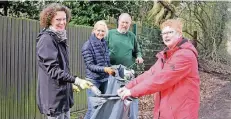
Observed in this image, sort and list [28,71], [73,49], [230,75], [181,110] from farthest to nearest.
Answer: [230,75] → [73,49] → [28,71] → [181,110]

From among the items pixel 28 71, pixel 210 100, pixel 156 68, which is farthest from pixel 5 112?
pixel 210 100

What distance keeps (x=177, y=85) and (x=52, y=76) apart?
128 centimetres

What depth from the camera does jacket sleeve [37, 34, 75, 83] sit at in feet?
13.3

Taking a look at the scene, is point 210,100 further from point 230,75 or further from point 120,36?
point 230,75

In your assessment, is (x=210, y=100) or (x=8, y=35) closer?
(x=8, y=35)

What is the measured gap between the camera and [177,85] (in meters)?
3.89

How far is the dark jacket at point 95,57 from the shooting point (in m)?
5.72

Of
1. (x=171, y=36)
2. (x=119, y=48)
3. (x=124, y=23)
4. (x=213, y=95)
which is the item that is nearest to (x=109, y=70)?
(x=119, y=48)

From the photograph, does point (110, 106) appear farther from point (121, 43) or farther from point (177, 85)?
point (121, 43)

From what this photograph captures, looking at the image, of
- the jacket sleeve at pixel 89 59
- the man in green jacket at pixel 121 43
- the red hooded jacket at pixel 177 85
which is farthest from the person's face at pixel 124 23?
A: the red hooded jacket at pixel 177 85

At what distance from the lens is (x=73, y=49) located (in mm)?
8797

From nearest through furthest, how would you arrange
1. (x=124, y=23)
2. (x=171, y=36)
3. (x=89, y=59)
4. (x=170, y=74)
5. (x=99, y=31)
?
(x=170, y=74) < (x=171, y=36) < (x=89, y=59) < (x=99, y=31) < (x=124, y=23)

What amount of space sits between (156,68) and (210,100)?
797 centimetres

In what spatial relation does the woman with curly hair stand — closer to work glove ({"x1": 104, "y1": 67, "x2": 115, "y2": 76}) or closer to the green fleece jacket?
work glove ({"x1": 104, "y1": 67, "x2": 115, "y2": 76})
